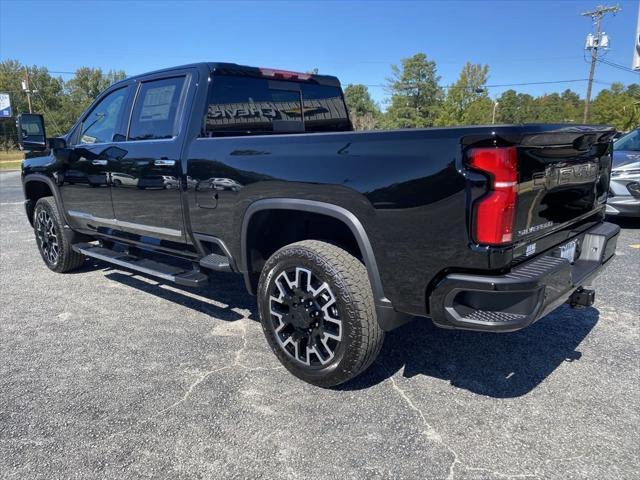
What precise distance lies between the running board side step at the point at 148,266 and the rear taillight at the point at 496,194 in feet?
7.24

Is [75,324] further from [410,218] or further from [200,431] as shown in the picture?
[410,218]

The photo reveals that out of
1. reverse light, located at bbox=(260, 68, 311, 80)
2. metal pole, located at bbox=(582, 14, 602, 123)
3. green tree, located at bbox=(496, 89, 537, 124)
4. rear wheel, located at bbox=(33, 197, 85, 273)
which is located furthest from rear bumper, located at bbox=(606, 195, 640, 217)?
green tree, located at bbox=(496, 89, 537, 124)

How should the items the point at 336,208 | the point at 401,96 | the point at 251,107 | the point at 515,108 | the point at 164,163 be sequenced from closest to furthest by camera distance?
the point at 336,208
the point at 164,163
the point at 251,107
the point at 401,96
the point at 515,108

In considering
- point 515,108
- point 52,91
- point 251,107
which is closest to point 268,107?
point 251,107

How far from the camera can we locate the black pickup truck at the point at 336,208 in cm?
223

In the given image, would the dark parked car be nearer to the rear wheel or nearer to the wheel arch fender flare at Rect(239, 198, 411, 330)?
the wheel arch fender flare at Rect(239, 198, 411, 330)

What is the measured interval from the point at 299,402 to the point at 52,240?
4118 millimetres

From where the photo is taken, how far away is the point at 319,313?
285 centimetres

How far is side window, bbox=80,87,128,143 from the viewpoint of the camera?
14.6ft

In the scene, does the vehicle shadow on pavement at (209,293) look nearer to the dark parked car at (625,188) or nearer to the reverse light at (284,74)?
the reverse light at (284,74)

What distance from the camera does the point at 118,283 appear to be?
17.0 feet

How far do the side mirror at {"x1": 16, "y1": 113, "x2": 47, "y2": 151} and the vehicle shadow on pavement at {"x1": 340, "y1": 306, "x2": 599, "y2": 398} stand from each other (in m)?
4.15

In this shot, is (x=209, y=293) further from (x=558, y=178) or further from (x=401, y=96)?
(x=401, y=96)

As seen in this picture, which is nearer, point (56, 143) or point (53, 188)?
point (56, 143)
